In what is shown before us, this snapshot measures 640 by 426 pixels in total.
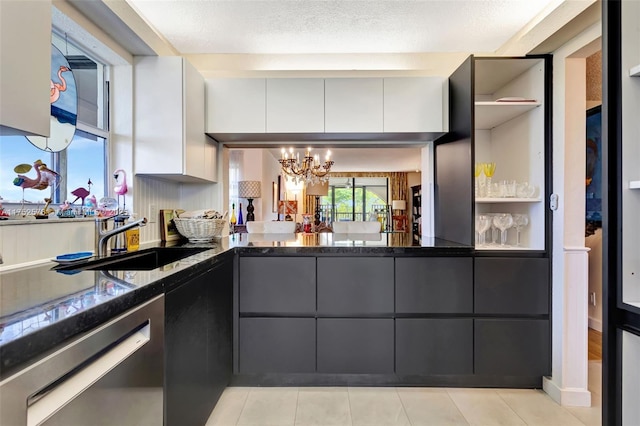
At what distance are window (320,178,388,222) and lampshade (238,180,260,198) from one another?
17.9ft

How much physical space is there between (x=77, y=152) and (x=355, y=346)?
6.52ft

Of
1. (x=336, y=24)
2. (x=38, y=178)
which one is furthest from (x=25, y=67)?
(x=336, y=24)

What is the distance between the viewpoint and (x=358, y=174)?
10180mm

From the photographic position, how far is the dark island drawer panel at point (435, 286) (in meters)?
1.95

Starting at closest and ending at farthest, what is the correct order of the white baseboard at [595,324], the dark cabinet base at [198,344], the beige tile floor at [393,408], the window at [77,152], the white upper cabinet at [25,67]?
the white upper cabinet at [25,67], the dark cabinet base at [198,344], the window at [77,152], the beige tile floor at [393,408], the white baseboard at [595,324]

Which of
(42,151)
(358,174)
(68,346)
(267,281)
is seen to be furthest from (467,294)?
(358,174)

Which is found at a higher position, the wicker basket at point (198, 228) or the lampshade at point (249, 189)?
the lampshade at point (249, 189)

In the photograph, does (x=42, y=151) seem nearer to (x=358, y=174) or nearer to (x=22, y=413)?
(x=22, y=413)

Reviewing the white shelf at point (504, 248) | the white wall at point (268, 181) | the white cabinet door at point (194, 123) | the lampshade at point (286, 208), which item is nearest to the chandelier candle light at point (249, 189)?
the white wall at point (268, 181)

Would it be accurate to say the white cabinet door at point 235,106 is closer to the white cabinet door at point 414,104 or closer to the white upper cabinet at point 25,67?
the white cabinet door at point 414,104

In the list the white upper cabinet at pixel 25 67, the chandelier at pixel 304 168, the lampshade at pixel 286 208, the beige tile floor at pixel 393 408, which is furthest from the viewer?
the lampshade at pixel 286 208

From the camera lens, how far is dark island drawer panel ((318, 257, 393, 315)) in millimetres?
1963

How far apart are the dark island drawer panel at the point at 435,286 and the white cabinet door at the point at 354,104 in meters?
1.01

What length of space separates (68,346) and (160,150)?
5.07 feet
